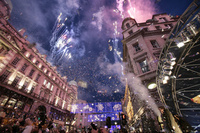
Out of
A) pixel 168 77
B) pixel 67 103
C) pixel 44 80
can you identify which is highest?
pixel 44 80

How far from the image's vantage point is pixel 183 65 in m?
7.65

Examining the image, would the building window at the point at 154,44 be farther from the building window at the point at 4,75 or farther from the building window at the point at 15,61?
the building window at the point at 15,61

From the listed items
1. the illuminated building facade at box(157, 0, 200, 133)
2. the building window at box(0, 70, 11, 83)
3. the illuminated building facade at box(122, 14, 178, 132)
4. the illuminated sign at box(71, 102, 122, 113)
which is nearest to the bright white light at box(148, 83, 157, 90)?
the illuminated building facade at box(122, 14, 178, 132)

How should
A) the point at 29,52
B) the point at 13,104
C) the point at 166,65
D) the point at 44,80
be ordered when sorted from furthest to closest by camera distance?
the point at 44,80 < the point at 29,52 < the point at 13,104 < the point at 166,65

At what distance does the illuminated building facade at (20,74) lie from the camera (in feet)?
53.7

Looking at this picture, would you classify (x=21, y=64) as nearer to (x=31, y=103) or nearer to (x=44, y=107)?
(x=31, y=103)

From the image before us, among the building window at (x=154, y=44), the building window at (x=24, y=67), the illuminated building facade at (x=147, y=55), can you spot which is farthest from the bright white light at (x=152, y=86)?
the building window at (x=24, y=67)

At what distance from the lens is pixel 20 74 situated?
1950 centimetres

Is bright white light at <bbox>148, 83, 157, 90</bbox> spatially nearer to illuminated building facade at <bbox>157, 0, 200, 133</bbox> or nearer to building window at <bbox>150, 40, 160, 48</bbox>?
illuminated building facade at <bbox>157, 0, 200, 133</bbox>

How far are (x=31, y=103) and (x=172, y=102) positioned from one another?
25.3 m

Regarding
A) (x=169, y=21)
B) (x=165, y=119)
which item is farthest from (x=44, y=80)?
(x=169, y=21)

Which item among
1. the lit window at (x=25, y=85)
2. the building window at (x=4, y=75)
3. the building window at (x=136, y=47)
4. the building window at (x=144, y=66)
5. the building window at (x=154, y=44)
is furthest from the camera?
the lit window at (x=25, y=85)

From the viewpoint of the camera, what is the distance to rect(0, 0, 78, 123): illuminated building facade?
1638 cm

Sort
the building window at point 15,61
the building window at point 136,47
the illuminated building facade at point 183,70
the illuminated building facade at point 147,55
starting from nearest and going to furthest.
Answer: the illuminated building facade at point 183,70 → the illuminated building facade at point 147,55 → the building window at point 136,47 → the building window at point 15,61
